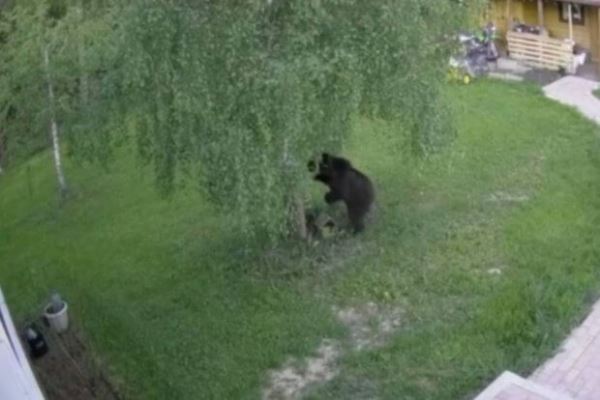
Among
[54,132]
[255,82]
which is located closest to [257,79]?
[255,82]

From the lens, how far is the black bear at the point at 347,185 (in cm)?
1212

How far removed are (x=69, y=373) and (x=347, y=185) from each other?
441 cm

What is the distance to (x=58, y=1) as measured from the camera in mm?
13703

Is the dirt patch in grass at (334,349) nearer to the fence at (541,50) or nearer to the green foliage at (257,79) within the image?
the green foliage at (257,79)

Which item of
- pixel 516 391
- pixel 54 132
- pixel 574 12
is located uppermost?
pixel 54 132

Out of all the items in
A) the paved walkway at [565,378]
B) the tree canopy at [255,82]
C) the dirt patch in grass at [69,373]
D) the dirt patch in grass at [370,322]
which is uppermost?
the tree canopy at [255,82]

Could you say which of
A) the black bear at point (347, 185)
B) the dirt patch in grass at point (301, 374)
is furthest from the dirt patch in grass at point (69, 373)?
the black bear at point (347, 185)

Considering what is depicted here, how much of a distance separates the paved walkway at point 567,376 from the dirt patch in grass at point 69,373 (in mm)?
4239

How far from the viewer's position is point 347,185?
12.2 metres

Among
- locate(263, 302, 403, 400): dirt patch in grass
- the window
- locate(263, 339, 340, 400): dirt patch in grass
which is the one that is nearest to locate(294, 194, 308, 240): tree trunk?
locate(263, 302, 403, 400): dirt patch in grass

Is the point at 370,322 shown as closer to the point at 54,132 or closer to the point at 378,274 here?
the point at 378,274

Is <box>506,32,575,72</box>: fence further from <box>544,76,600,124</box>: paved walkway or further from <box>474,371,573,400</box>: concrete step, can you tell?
<box>474,371,573,400</box>: concrete step

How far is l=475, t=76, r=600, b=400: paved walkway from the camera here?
8961mm

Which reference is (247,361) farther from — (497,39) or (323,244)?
(497,39)
